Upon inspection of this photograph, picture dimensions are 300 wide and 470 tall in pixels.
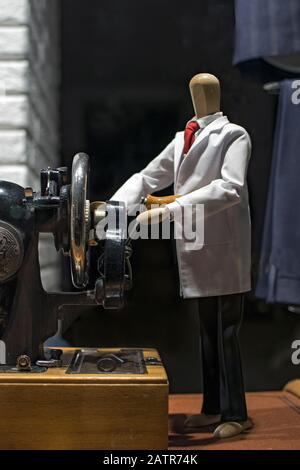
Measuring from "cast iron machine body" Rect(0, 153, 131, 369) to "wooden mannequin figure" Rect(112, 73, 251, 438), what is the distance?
5.5 inches

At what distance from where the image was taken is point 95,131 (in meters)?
1.69

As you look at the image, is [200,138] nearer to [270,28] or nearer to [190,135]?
[190,135]

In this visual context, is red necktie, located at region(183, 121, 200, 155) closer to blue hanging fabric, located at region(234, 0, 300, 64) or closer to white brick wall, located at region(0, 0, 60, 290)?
blue hanging fabric, located at region(234, 0, 300, 64)

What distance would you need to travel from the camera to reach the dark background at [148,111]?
1675 mm

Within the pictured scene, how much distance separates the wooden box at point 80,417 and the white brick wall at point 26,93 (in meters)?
0.57

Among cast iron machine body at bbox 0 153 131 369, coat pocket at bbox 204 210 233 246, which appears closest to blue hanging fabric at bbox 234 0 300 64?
coat pocket at bbox 204 210 233 246

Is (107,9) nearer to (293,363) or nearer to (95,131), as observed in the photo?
(95,131)

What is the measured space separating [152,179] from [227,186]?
30 cm

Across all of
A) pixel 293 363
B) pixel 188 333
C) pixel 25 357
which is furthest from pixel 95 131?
pixel 293 363

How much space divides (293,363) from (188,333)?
1.07 ft

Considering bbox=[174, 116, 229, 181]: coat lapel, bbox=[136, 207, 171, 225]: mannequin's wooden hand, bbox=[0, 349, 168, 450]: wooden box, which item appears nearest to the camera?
bbox=[0, 349, 168, 450]: wooden box

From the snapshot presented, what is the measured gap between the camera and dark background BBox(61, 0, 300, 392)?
1.67 m

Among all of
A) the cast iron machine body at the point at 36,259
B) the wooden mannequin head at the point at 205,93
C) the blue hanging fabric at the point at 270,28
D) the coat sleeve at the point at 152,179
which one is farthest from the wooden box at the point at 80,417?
the blue hanging fabric at the point at 270,28

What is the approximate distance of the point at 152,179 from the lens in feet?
4.99
